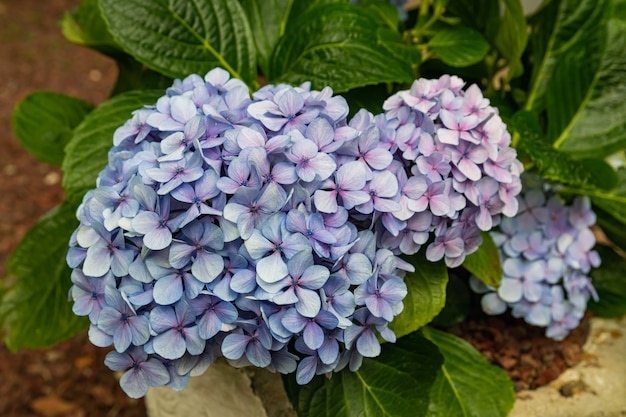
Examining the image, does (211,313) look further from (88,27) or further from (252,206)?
(88,27)

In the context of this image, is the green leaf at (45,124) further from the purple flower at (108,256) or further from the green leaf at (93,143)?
the purple flower at (108,256)

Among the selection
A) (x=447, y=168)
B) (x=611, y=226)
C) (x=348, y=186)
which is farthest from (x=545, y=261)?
(x=348, y=186)

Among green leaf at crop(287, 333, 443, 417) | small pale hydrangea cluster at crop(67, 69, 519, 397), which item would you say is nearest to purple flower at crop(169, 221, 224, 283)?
small pale hydrangea cluster at crop(67, 69, 519, 397)

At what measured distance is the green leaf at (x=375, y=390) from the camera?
2.76 ft

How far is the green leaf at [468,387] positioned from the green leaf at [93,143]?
528mm

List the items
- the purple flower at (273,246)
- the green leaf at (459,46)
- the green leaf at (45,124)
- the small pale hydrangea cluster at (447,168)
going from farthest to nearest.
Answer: the green leaf at (45,124), the green leaf at (459,46), the small pale hydrangea cluster at (447,168), the purple flower at (273,246)

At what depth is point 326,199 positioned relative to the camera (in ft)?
2.27

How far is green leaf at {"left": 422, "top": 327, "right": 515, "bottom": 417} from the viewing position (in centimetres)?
97

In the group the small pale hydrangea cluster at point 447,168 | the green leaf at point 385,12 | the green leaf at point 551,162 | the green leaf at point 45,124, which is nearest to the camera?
the small pale hydrangea cluster at point 447,168

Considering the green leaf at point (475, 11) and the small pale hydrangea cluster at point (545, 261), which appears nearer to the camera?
the small pale hydrangea cluster at point (545, 261)

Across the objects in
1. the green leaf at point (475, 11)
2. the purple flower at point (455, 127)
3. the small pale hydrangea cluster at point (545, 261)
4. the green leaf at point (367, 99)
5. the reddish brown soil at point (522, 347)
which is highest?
the purple flower at point (455, 127)

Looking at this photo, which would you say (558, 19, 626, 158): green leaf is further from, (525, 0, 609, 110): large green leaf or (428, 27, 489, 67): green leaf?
(428, 27, 489, 67): green leaf

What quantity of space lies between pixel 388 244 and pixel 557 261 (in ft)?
1.33

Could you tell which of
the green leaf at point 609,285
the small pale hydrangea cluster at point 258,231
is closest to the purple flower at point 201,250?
the small pale hydrangea cluster at point 258,231
